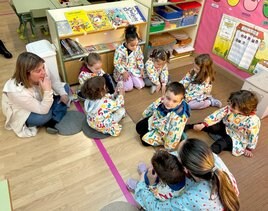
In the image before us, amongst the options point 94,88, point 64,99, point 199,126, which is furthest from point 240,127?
point 64,99

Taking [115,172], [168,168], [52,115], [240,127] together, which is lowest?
[115,172]

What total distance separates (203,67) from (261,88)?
60 cm

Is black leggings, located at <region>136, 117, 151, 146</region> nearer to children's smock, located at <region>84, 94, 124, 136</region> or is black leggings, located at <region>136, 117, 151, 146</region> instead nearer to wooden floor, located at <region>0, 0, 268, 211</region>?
wooden floor, located at <region>0, 0, 268, 211</region>

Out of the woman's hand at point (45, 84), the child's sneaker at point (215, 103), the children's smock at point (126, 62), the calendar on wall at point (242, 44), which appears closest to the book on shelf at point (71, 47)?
the children's smock at point (126, 62)

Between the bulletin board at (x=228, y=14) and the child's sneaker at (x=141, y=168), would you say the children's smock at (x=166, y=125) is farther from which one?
the bulletin board at (x=228, y=14)

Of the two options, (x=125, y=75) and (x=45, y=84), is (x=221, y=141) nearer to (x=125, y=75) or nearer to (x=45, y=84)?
(x=125, y=75)

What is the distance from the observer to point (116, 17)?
2.65m

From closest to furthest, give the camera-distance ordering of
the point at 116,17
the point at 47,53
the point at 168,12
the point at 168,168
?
the point at 168,168, the point at 47,53, the point at 116,17, the point at 168,12

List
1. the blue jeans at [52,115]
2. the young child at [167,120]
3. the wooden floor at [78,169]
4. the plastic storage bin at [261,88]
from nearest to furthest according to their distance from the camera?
the wooden floor at [78,169] < the young child at [167,120] < the blue jeans at [52,115] < the plastic storage bin at [261,88]

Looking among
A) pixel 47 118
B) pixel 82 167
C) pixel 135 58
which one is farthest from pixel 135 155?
pixel 135 58

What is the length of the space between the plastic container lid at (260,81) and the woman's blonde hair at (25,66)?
2066 mm

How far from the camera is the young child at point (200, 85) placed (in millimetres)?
2424

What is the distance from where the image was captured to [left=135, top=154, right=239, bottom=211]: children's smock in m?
1.17

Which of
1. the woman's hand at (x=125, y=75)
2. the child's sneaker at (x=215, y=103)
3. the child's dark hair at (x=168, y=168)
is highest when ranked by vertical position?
the child's dark hair at (x=168, y=168)
